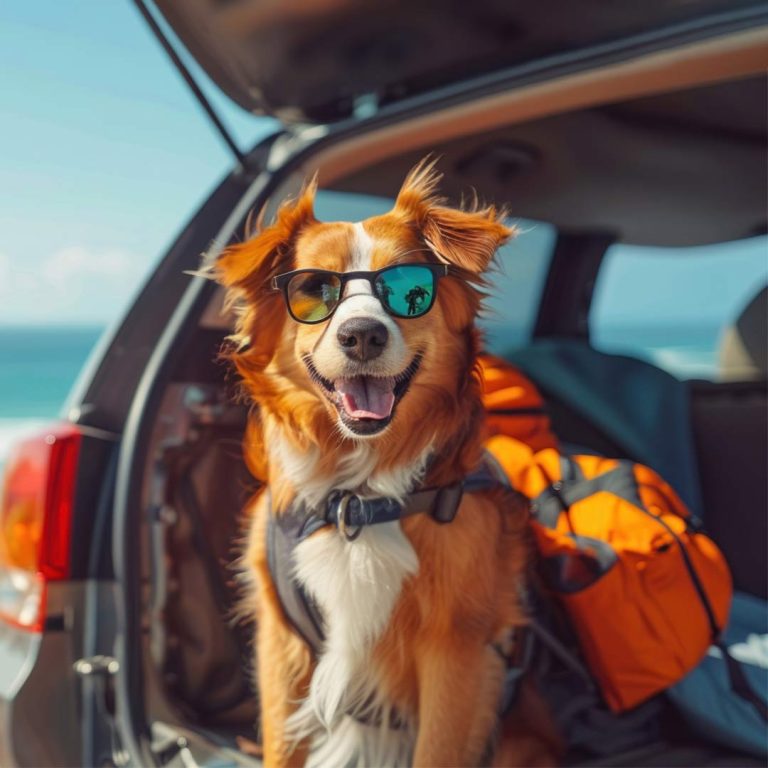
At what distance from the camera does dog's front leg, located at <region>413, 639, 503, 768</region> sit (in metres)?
1.61

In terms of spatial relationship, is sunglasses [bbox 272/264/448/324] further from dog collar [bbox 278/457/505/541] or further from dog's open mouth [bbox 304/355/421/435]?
dog collar [bbox 278/457/505/541]

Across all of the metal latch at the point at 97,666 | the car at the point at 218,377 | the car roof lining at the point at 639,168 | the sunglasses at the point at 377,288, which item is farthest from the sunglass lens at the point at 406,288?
the car roof lining at the point at 639,168

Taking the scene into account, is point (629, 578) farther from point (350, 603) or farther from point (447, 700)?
point (350, 603)

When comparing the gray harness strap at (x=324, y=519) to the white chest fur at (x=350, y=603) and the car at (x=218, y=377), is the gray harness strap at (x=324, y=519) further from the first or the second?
the car at (x=218, y=377)

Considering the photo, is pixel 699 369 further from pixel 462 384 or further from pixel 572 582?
pixel 462 384

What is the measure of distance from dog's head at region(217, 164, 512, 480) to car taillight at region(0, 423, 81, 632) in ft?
1.68

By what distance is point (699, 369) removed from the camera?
289 cm

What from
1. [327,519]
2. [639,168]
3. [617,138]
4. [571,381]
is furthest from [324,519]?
[639,168]

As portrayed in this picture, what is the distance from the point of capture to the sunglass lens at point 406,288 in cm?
120

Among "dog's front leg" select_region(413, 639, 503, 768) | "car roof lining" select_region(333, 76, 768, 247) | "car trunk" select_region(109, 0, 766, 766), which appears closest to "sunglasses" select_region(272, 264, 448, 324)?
"car trunk" select_region(109, 0, 766, 766)

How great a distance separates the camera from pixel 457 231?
125 cm

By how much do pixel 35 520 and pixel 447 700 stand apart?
0.91 m

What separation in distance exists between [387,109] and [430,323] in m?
0.92

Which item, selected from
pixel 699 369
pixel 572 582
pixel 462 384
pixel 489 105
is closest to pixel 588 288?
pixel 699 369
